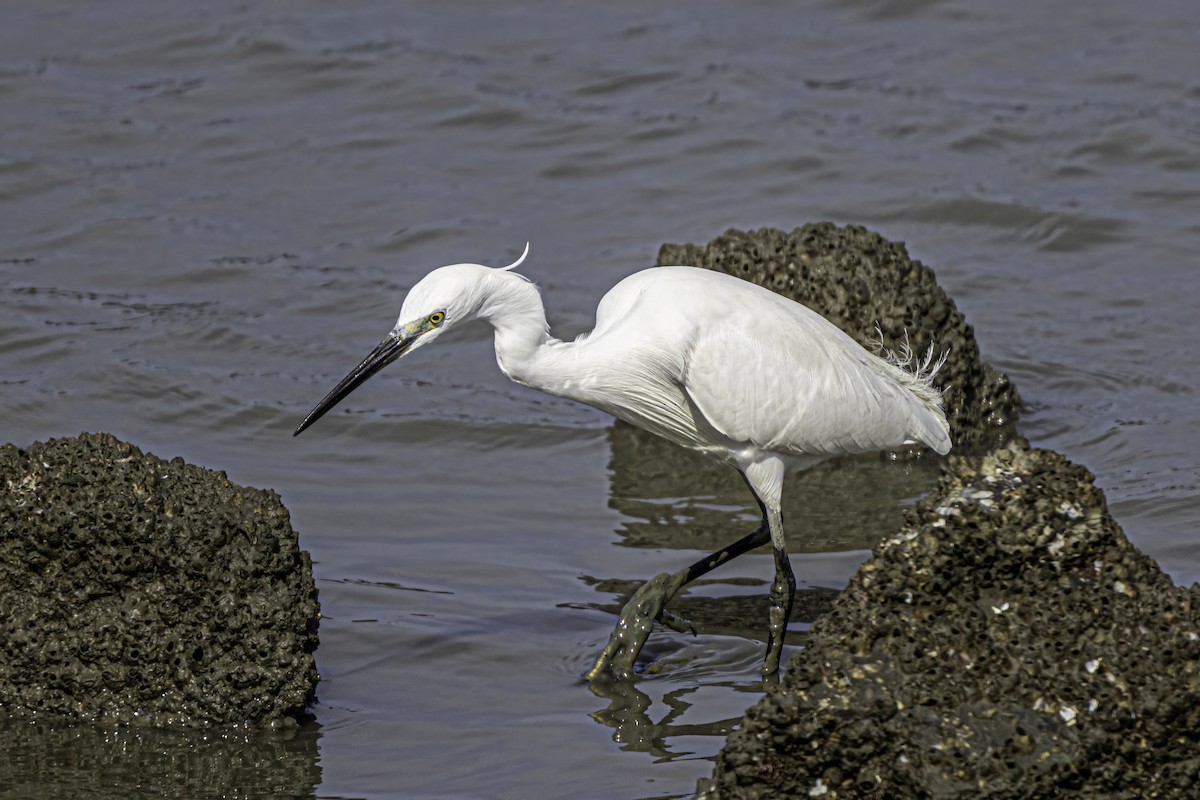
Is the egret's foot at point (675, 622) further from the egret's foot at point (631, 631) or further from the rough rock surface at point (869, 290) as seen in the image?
the rough rock surface at point (869, 290)

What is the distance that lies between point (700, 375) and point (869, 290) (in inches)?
82.5

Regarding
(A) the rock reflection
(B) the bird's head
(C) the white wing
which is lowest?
(A) the rock reflection

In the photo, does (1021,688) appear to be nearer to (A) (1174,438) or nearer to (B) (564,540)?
(B) (564,540)

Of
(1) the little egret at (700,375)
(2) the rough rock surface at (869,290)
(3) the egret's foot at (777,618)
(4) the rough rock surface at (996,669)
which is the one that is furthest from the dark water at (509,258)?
(4) the rough rock surface at (996,669)

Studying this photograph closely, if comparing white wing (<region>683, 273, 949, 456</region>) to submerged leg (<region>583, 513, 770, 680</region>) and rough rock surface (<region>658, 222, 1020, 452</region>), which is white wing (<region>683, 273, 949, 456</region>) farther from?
rough rock surface (<region>658, 222, 1020, 452</region>)

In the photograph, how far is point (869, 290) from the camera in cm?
795

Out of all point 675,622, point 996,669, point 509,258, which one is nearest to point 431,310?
point 675,622

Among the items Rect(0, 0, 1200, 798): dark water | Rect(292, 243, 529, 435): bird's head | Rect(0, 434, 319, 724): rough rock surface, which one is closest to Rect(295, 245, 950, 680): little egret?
Rect(292, 243, 529, 435): bird's head

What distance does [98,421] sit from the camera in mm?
8617

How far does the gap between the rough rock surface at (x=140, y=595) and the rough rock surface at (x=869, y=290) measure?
12.1ft

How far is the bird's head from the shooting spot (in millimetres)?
5488

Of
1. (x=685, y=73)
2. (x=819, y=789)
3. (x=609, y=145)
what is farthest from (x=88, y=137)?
(x=819, y=789)

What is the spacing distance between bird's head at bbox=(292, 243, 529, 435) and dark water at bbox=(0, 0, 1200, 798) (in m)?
1.18

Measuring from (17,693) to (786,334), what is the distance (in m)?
3.20
